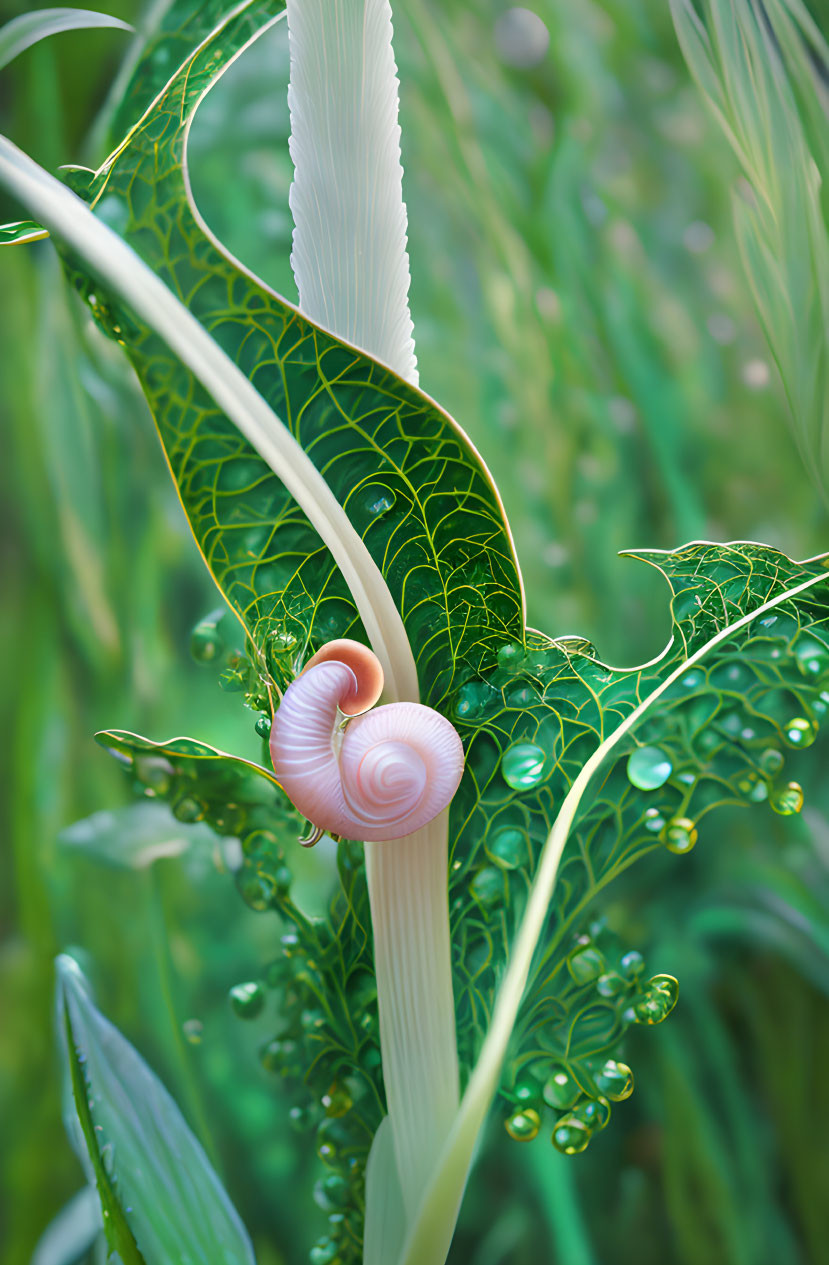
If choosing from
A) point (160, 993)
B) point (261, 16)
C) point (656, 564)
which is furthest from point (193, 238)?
point (160, 993)

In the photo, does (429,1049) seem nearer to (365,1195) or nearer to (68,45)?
(365,1195)

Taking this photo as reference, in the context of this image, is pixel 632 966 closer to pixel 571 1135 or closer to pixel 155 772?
pixel 571 1135

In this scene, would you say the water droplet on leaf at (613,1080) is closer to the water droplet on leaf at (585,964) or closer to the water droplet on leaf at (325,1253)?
the water droplet on leaf at (585,964)

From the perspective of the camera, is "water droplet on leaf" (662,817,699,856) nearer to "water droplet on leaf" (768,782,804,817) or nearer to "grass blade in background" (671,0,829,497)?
"water droplet on leaf" (768,782,804,817)

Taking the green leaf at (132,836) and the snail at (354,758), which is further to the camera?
the green leaf at (132,836)

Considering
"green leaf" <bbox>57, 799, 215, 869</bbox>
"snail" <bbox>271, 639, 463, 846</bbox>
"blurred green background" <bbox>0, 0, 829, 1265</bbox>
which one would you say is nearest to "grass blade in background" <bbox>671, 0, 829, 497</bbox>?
"blurred green background" <bbox>0, 0, 829, 1265</bbox>

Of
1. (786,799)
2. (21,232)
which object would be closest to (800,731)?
(786,799)

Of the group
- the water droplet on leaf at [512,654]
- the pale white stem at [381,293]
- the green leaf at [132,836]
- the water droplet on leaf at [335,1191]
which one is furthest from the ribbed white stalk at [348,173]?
the water droplet on leaf at [335,1191]
